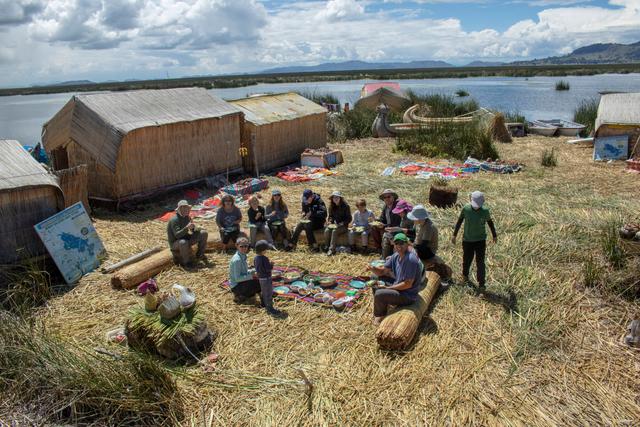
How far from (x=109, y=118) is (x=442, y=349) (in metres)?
8.74

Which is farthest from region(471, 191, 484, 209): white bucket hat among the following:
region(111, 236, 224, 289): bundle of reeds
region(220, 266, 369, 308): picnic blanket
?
region(111, 236, 224, 289): bundle of reeds

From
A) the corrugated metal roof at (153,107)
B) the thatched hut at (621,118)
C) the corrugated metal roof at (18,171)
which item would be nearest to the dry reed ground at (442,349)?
the corrugated metal roof at (18,171)

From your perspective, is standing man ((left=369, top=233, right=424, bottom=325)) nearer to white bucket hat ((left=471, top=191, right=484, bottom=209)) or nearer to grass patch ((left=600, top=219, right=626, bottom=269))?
white bucket hat ((left=471, top=191, right=484, bottom=209))

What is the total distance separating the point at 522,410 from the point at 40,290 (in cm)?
610

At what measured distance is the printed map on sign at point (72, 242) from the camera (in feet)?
24.5

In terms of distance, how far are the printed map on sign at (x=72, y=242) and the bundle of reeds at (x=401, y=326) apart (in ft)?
15.6

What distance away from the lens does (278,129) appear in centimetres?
1557

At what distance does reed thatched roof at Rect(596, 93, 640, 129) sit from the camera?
50.2ft

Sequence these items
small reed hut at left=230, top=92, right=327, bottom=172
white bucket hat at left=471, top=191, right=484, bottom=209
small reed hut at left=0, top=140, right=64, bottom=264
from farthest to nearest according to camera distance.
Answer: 1. small reed hut at left=230, top=92, right=327, bottom=172
2. small reed hut at left=0, top=140, right=64, bottom=264
3. white bucket hat at left=471, top=191, right=484, bottom=209

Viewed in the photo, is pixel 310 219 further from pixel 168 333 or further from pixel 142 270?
pixel 168 333

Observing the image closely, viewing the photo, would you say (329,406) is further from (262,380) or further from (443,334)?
(443,334)

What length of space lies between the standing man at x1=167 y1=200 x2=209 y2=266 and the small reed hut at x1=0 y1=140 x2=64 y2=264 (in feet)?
5.69

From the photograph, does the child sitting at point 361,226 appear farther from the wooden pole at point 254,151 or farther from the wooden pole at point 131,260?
the wooden pole at point 254,151

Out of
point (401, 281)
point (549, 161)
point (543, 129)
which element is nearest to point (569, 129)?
point (543, 129)
